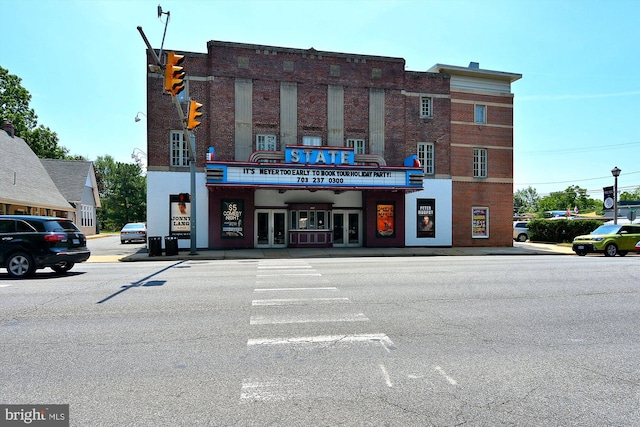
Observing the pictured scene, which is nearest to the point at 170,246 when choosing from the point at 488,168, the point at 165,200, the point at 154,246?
the point at 154,246

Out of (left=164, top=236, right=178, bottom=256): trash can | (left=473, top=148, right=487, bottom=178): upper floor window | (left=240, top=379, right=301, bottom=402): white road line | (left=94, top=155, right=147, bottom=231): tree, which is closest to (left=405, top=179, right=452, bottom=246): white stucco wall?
(left=473, top=148, right=487, bottom=178): upper floor window

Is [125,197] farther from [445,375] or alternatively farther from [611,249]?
[445,375]

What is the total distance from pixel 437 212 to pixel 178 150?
16.4 metres

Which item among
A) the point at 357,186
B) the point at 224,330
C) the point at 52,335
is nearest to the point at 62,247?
the point at 52,335

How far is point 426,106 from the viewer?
26.1m

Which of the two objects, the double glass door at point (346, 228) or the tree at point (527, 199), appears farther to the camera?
the tree at point (527, 199)

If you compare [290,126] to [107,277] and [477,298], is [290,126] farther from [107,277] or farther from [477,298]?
[477,298]

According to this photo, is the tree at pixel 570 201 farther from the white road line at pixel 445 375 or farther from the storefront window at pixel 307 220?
the white road line at pixel 445 375

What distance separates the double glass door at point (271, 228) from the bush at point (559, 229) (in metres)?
21.7

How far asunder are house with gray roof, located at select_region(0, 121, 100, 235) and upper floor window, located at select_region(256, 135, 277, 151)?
50.5 ft

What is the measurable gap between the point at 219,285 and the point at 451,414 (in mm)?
7492

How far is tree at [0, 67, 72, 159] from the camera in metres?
45.2

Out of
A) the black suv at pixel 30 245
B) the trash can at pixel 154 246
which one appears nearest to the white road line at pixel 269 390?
the black suv at pixel 30 245

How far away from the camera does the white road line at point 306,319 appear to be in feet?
21.5
